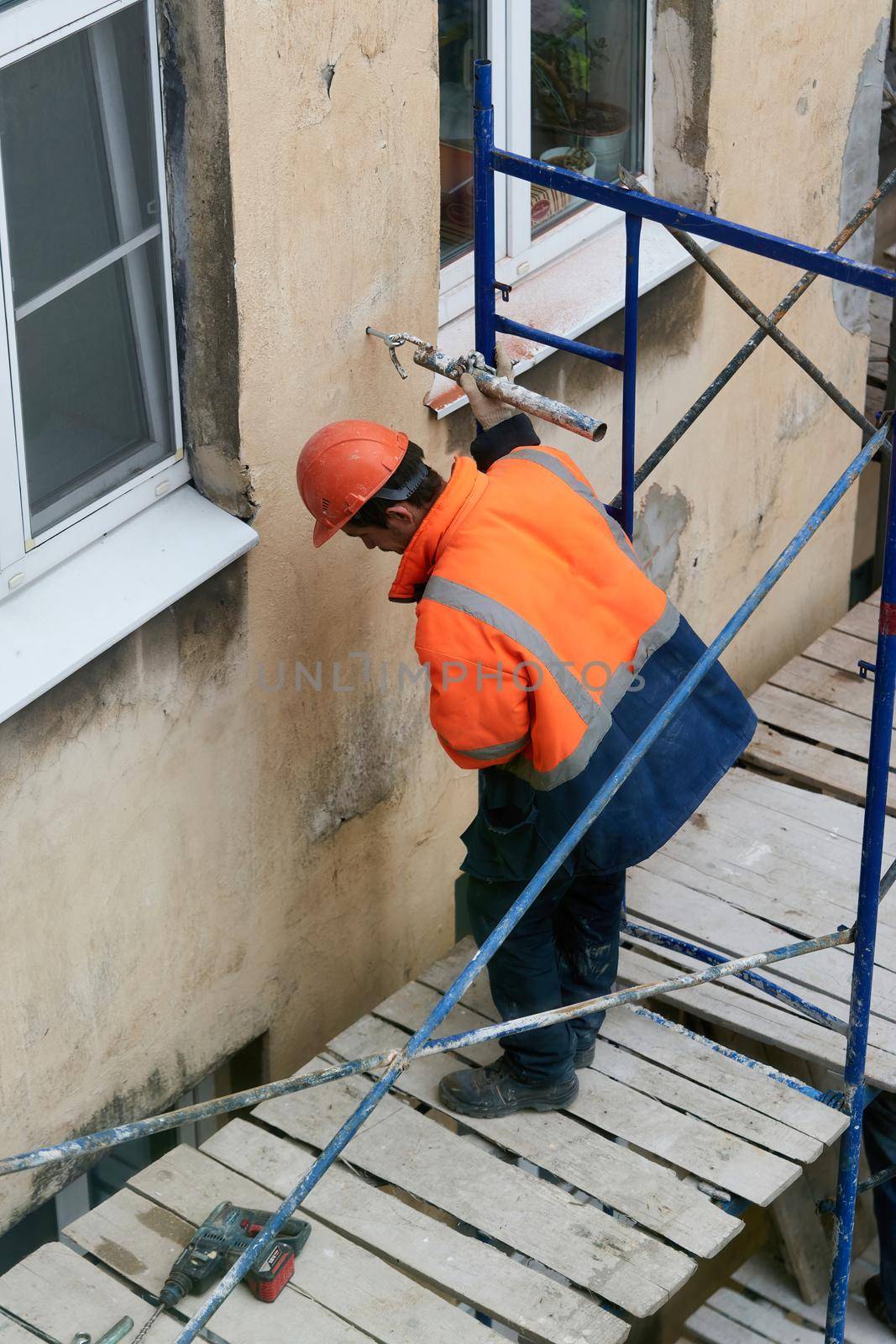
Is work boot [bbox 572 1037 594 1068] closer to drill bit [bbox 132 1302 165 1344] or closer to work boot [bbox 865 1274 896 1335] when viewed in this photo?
drill bit [bbox 132 1302 165 1344]

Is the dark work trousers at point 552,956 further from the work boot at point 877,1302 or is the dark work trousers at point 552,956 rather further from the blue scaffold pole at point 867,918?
the work boot at point 877,1302

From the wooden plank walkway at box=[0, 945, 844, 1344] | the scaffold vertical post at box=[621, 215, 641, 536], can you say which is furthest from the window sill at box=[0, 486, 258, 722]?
the wooden plank walkway at box=[0, 945, 844, 1344]

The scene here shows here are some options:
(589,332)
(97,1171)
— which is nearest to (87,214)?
(589,332)

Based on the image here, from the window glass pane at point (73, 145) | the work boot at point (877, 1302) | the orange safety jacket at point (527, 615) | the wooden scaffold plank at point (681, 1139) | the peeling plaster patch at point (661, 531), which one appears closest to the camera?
the window glass pane at point (73, 145)

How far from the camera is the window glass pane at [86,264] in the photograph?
3059mm

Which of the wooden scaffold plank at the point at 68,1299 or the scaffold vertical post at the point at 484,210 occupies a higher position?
the scaffold vertical post at the point at 484,210

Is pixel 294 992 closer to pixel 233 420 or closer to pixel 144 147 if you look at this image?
pixel 233 420

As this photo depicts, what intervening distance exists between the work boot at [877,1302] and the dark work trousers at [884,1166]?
0.04 metres

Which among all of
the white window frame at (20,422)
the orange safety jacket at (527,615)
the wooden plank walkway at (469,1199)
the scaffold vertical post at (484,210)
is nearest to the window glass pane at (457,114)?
the scaffold vertical post at (484,210)

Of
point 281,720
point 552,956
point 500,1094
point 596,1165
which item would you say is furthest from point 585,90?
point 596,1165

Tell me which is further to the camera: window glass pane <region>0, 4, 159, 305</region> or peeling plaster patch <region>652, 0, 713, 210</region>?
peeling plaster patch <region>652, 0, 713, 210</region>

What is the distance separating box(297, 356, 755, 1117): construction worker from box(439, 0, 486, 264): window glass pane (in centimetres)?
89

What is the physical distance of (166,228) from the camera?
3352mm

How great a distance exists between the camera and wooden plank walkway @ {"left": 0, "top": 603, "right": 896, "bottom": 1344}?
329cm
